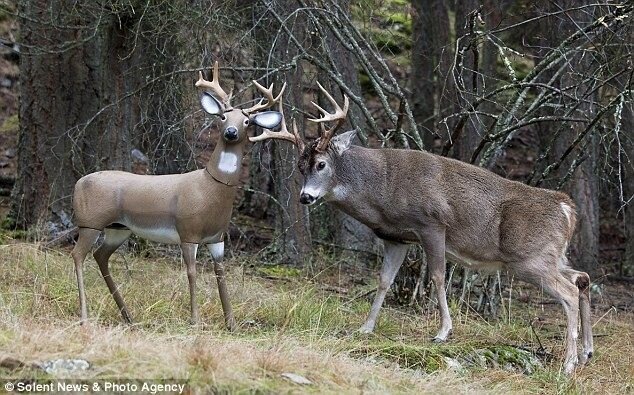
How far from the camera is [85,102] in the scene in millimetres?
11852

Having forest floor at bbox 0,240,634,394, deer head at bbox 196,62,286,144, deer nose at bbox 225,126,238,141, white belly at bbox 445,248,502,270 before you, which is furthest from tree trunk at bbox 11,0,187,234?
white belly at bbox 445,248,502,270

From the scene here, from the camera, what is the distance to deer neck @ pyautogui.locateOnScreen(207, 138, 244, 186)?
7500 mm

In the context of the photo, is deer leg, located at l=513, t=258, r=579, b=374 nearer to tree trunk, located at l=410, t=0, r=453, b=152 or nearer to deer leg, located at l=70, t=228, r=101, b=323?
deer leg, located at l=70, t=228, r=101, b=323

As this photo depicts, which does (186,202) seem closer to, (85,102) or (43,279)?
(43,279)

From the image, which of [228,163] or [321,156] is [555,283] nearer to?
[321,156]

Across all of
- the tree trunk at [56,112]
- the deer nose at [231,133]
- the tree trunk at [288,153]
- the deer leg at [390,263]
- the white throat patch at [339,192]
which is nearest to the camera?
the deer nose at [231,133]

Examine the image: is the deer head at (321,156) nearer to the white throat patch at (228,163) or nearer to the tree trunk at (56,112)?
the white throat patch at (228,163)

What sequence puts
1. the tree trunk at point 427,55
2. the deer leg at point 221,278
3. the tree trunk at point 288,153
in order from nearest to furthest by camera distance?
the deer leg at point 221,278 → the tree trunk at point 288,153 → the tree trunk at point 427,55

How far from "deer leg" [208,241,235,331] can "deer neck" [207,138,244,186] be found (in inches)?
21.0

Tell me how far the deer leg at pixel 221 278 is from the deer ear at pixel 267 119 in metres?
Result: 0.95

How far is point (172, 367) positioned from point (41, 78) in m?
6.91

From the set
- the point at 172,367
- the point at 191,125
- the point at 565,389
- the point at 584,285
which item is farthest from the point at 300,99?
the point at 172,367

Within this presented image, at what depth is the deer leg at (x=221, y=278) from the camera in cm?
775

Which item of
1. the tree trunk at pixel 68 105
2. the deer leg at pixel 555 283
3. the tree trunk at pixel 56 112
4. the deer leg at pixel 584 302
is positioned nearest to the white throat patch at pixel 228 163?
the deer leg at pixel 555 283
